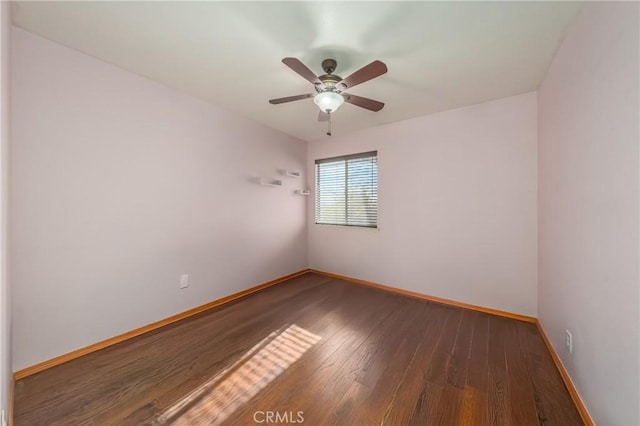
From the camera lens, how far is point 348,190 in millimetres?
3650

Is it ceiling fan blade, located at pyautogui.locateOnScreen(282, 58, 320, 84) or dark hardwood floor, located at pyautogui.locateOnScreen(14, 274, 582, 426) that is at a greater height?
ceiling fan blade, located at pyautogui.locateOnScreen(282, 58, 320, 84)

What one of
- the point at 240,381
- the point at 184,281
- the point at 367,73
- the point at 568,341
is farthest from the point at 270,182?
the point at 568,341

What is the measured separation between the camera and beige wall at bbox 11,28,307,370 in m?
1.59

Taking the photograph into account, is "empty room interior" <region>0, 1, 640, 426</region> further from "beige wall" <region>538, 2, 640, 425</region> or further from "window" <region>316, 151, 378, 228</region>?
"window" <region>316, 151, 378, 228</region>

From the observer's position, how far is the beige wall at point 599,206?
94cm

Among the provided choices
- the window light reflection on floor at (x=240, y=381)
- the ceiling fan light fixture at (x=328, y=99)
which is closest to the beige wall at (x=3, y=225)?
the window light reflection on floor at (x=240, y=381)

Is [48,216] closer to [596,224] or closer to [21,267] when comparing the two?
[21,267]

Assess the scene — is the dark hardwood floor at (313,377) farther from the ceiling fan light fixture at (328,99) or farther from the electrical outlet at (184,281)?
the ceiling fan light fixture at (328,99)

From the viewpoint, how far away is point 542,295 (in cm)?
210
